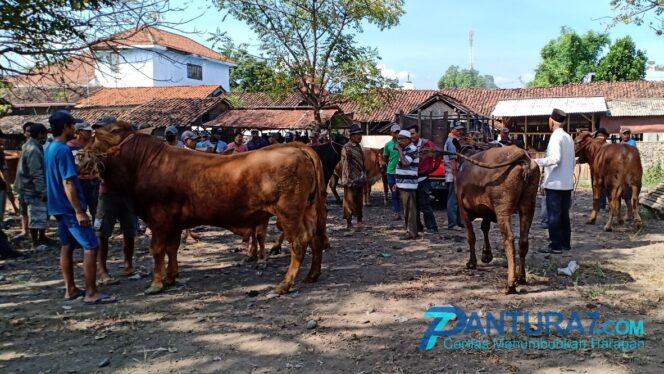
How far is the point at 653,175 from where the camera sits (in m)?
19.7

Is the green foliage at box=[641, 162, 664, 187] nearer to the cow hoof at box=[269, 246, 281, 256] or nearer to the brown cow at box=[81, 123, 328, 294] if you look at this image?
the cow hoof at box=[269, 246, 281, 256]

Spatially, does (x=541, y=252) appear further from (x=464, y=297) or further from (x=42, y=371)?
(x=42, y=371)

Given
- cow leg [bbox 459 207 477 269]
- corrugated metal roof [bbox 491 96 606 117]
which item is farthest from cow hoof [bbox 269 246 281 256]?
corrugated metal roof [bbox 491 96 606 117]

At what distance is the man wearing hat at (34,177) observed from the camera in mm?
7875

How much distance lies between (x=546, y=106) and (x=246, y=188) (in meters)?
22.3

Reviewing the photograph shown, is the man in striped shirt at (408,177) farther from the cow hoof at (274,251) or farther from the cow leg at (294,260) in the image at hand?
the cow leg at (294,260)

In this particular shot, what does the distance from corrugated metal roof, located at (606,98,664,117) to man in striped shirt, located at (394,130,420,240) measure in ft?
71.3

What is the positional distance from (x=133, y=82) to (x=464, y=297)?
36149 millimetres

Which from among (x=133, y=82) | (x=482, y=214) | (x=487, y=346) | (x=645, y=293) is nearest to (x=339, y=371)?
(x=487, y=346)

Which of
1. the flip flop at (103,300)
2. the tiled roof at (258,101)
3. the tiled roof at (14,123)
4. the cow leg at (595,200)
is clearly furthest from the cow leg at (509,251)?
the tiled roof at (14,123)

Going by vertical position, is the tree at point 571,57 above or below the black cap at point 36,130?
above

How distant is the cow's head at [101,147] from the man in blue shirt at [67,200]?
288mm

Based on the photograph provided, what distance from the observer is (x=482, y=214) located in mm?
6133

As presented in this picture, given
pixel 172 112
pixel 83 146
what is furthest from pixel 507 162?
pixel 172 112
